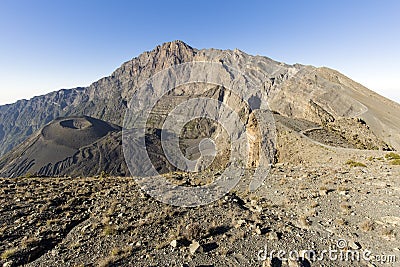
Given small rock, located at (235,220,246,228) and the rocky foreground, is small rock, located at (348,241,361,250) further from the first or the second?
small rock, located at (235,220,246,228)

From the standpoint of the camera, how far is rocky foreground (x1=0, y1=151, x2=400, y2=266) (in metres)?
8.86

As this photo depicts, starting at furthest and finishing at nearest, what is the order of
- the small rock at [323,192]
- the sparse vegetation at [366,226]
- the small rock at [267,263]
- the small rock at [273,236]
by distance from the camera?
the small rock at [323,192] → the sparse vegetation at [366,226] → the small rock at [273,236] → the small rock at [267,263]

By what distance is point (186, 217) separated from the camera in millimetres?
12422

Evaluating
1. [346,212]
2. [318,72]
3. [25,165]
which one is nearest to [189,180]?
[346,212]

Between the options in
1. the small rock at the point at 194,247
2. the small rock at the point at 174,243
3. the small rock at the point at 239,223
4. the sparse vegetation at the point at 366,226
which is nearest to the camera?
the small rock at the point at 194,247

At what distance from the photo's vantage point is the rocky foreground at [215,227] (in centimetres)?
886

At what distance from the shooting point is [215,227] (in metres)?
10.9

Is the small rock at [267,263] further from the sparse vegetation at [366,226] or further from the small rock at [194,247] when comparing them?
the sparse vegetation at [366,226]

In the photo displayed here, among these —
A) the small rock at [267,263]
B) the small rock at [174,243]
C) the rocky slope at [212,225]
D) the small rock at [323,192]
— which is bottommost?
the small rock at [267,263]

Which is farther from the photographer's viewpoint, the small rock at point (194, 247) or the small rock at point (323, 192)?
the small rock at point (323, 192)

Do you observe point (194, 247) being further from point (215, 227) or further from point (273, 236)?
point (273, 236)

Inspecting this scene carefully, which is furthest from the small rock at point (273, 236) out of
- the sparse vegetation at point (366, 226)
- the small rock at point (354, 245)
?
the sparse vegetation at point (366, 226)

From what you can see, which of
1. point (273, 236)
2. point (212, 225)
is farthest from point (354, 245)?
point (212, 225)

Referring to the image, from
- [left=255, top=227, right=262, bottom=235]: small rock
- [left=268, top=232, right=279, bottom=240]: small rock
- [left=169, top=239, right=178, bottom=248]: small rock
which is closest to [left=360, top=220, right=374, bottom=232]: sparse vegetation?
[left=268, top=232, right=279, bottom=240]: small rock
